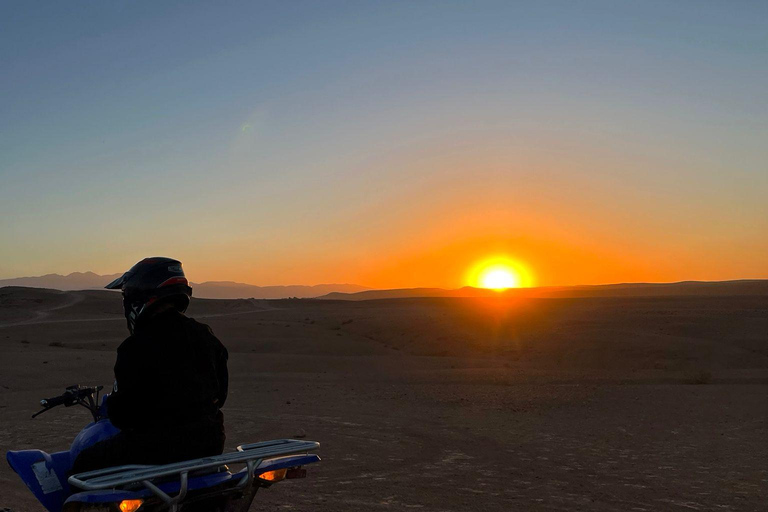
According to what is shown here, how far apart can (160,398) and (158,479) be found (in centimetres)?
47

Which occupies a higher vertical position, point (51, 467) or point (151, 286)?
point (151, 286)

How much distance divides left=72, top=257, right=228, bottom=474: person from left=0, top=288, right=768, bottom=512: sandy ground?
3788 millimetres

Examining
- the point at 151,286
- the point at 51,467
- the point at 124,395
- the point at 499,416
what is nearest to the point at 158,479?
the point at 124,395

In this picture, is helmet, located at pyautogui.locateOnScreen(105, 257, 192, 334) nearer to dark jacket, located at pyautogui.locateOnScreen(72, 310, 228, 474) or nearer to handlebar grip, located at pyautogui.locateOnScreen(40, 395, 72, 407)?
dark jacket, located at pyautogui.locateOnScreen(72, 310, 228, 474)

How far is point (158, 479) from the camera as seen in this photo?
3469mm

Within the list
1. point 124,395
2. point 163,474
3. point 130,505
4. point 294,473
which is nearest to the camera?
point 163,474

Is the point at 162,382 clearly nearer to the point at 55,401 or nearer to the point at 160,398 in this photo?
the point at 160,398

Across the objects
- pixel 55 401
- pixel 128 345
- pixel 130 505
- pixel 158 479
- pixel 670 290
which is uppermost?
pixel 670 290

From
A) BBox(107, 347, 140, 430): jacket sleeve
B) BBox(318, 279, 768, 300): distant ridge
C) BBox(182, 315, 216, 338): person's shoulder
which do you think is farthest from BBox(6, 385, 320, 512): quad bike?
BBox(318, 279, 768, 300): distant ridge

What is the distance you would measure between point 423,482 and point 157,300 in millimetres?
5350

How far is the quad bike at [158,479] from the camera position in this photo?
330 centimetres

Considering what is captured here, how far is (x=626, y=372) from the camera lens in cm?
2111

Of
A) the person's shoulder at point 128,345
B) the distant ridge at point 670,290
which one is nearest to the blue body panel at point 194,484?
the person's shoulder at point 128,345

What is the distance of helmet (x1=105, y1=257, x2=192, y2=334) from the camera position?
159 inches
